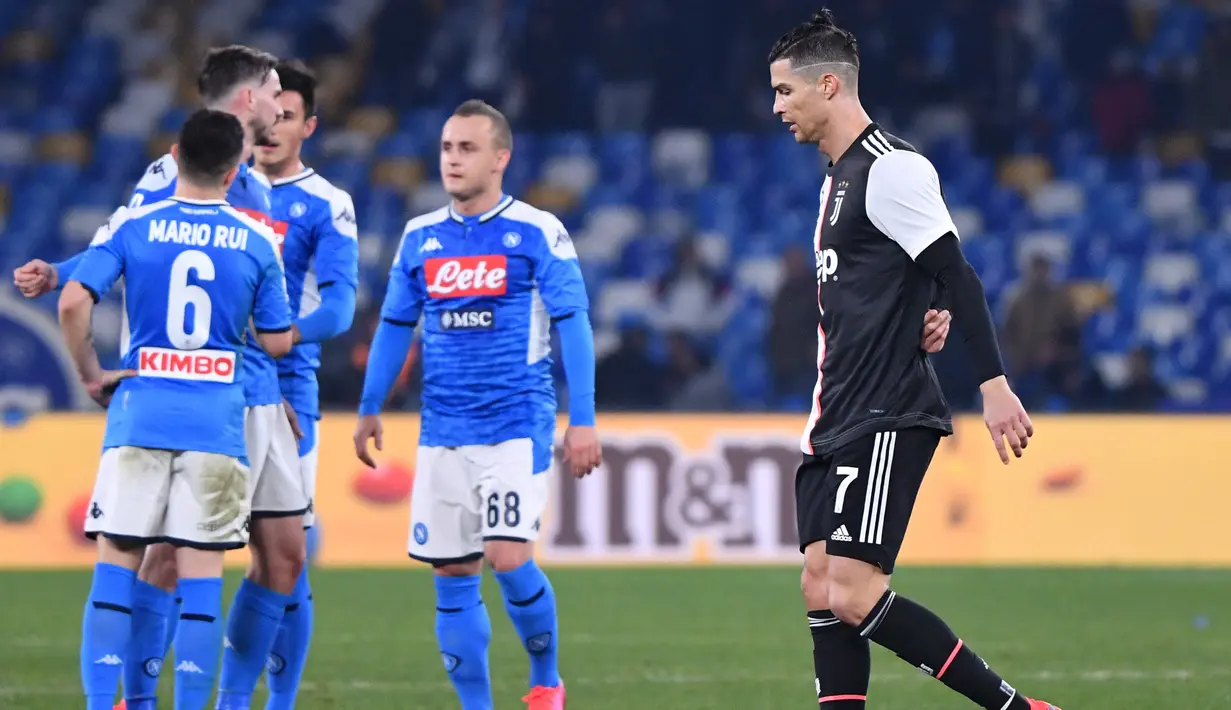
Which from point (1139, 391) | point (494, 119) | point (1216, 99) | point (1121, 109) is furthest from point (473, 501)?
point (1216, 99)

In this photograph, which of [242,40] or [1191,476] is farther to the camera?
[242,40]

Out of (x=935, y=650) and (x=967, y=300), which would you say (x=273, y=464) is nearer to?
(x=935, y=650)

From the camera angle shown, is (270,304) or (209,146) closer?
(209,146)

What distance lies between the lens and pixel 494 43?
753 inches

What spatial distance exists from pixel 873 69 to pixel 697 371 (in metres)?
5.63

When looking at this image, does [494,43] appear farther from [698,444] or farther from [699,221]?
[698,444]

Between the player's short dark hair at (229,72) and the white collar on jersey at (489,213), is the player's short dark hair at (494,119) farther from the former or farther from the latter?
the player's short dark hair at (229,72)

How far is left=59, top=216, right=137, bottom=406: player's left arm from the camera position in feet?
16.5

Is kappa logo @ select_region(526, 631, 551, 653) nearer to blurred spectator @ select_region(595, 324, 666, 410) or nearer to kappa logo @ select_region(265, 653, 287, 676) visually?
kappa logo @ select_region(265, 653, 287, 676)

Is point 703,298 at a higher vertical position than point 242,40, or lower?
lower

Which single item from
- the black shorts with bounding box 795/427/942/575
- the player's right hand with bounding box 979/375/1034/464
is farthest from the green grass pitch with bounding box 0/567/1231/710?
the player's right hand with bounding box 979/375/1034/464

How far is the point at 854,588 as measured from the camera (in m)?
4.83

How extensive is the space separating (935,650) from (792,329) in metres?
9.83

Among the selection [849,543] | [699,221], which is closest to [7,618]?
[849,543]
